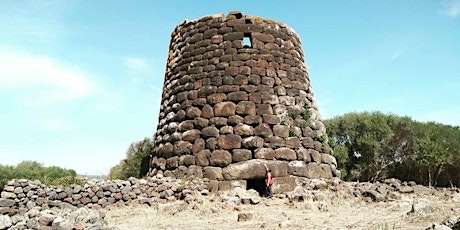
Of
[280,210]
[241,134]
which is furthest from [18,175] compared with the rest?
[280,210]

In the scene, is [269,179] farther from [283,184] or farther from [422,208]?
[422,208]

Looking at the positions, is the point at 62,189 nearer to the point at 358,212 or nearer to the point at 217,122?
the point at 217,122

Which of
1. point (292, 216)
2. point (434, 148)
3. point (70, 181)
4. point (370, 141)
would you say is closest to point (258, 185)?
point (292, 216)

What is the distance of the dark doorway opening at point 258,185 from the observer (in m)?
10.0

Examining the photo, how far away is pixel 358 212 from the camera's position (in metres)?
7.20

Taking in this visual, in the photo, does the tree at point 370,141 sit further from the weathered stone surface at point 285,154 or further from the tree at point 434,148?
the weathered stone surface at point 285,154

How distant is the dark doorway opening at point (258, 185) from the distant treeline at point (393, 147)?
12090 mm

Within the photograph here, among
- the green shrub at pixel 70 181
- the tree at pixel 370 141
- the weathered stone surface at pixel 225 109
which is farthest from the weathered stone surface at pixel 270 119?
the tree at pixel 370 141

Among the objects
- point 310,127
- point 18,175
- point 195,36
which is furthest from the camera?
point 18,175

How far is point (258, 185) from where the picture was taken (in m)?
10.2

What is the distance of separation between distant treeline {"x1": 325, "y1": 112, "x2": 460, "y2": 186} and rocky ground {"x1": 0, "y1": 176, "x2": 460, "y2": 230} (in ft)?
37.0

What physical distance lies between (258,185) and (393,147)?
1548cm

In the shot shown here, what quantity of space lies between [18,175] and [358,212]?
673 inches

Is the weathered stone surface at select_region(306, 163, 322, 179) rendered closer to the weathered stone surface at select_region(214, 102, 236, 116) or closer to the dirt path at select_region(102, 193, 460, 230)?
the dirt path at select_region(102, 193, 460, 230)
